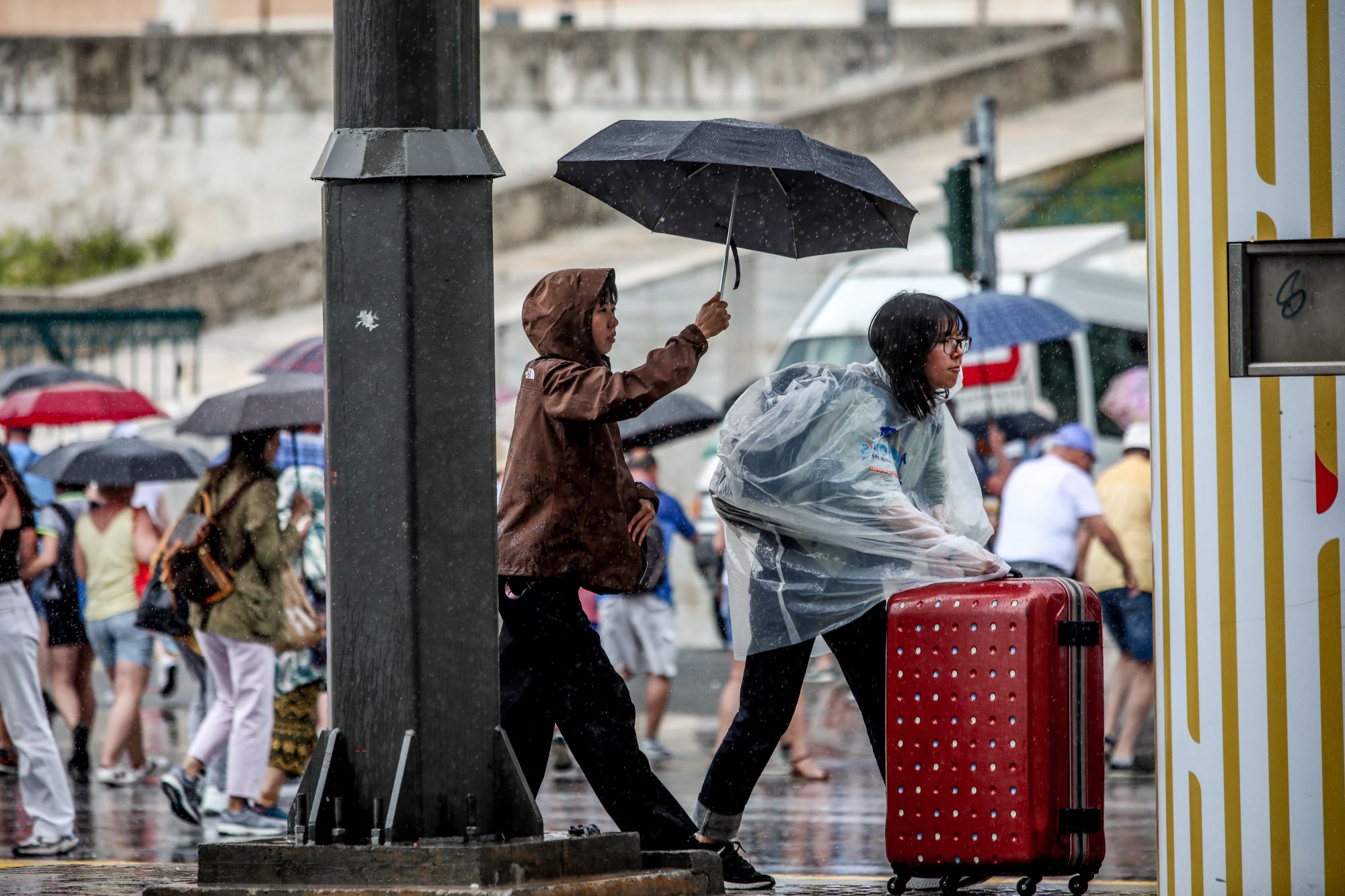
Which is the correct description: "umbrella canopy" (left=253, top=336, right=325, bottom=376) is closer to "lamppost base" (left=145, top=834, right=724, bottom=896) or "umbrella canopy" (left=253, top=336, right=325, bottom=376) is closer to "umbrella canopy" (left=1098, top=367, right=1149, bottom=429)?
"umbrella canopy" (left=1098, top=367, right=1149, bottom=429)

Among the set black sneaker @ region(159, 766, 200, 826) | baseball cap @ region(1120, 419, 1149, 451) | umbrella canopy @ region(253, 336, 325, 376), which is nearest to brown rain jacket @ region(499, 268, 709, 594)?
black sneaker @ region(159, 766, 200, 826)

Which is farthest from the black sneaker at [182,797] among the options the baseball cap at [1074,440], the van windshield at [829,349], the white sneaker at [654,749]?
the van windshield at [829,349]

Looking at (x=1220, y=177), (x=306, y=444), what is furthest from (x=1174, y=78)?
(x=306, y=444)

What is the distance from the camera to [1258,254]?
5.02 metres

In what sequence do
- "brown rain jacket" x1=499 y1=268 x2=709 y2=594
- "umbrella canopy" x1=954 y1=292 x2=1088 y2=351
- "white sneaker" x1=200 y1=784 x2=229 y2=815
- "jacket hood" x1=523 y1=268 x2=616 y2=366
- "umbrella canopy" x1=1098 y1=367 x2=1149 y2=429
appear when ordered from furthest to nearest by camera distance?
"umbrella canopy" x1=1098 y1=367 x2=1149 y2=429, "umbrella canopy" x1=954 y1=292 x2=1088 y2=351, "white sneaker" x1=200 y1=784 x2=229 y2=815, "jacket hood" x1=523 y1=268 x2=616 y2=366, "brown rain jacket" x1=499 y1=268 x2=709 y2=594

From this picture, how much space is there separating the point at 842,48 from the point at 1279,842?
2520 centimetres

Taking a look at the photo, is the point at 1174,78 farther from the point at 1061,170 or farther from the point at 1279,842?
the point at 1061,170

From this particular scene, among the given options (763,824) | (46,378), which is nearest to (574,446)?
(763,824)

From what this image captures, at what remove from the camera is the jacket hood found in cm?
622

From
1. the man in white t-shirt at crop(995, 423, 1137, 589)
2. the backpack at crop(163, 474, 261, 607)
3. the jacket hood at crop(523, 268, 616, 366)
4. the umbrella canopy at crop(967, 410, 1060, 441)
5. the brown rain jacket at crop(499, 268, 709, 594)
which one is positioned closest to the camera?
the brown rain jacket at crop(499, 268, 709, 594)

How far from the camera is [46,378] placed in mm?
15430

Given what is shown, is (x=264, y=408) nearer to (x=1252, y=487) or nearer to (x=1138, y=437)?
(x=1138, y=437)

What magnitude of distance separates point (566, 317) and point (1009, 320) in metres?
7.32

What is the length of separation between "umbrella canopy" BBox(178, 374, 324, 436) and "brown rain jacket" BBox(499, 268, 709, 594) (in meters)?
3.58
